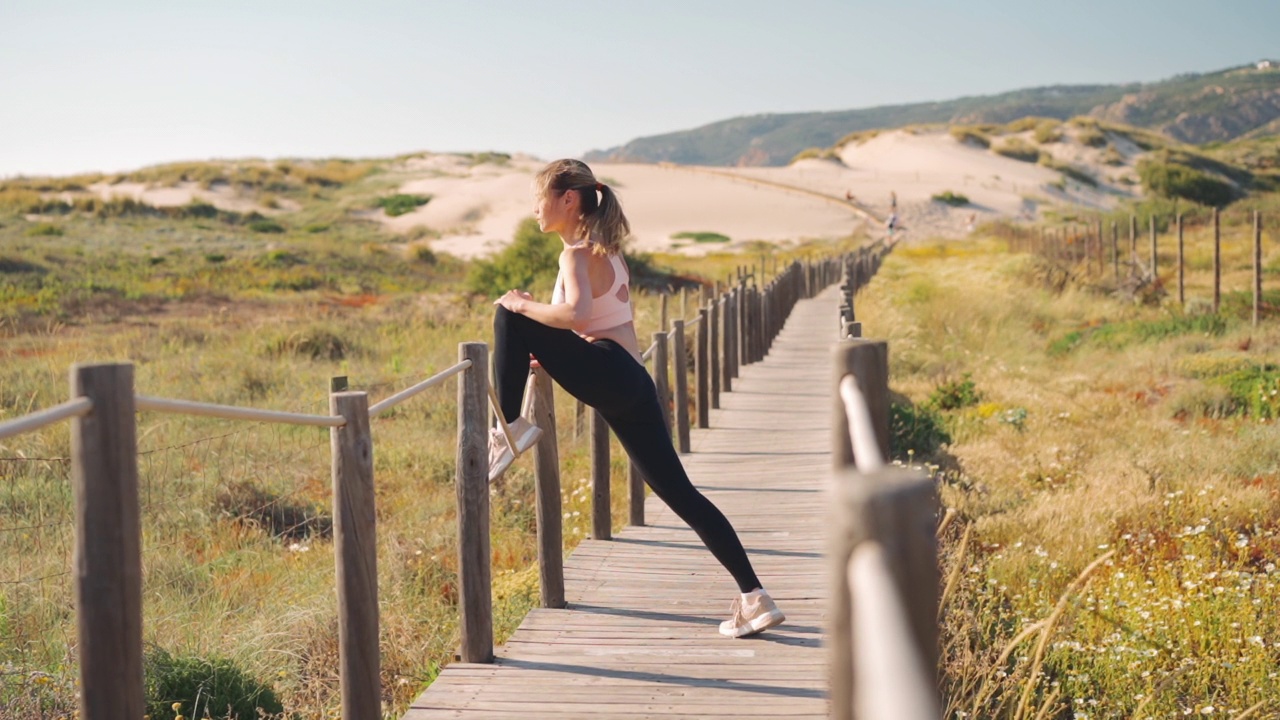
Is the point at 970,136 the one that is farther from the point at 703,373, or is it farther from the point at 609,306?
the point at 609,306

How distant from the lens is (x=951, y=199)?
79625 millimetres

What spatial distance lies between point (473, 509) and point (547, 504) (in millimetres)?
888

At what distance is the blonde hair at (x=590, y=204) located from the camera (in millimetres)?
4602

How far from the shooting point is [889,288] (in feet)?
89.8

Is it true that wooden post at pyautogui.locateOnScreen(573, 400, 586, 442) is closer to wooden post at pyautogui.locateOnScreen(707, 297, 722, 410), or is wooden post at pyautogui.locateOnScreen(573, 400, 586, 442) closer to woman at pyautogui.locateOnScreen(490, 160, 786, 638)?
wooden post at pyautogui.locateOnScreen(707, 297, 722, 410)

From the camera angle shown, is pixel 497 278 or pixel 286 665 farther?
pixel 497 278

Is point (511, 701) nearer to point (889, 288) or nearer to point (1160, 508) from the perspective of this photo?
point (1160, 508)

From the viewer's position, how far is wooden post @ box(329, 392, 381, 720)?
371 centimetres

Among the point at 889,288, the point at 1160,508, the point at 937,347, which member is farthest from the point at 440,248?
the point at 1160,508

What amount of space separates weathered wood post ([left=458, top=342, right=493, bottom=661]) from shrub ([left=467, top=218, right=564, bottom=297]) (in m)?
23.2

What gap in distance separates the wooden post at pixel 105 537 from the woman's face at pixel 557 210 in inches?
86.4

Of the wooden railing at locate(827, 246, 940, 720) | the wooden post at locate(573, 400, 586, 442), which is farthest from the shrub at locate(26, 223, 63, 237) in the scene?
the wooden railing at locate(827, 246, 940, 720)

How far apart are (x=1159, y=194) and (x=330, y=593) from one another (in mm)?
84837

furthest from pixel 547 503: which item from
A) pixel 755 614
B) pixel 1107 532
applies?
pixel 1107 532
